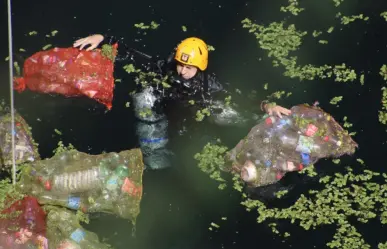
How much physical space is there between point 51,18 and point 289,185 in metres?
4.86

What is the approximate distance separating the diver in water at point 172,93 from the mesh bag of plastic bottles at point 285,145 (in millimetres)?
349

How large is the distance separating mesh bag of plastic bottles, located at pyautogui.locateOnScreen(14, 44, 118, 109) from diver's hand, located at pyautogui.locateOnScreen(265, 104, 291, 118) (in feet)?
7.00

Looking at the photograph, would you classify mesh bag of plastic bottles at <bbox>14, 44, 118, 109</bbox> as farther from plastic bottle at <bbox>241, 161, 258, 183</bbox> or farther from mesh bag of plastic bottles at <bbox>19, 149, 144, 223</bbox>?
plastic bottle at <bbox>241, 161, 258, 183</bbox>

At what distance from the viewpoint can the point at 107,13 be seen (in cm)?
998

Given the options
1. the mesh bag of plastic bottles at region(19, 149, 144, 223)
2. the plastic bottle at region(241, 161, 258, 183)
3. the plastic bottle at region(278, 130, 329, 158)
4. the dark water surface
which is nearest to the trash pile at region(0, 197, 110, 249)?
the mesh bag of plastic bottles at region(19, 149, 144, 223)

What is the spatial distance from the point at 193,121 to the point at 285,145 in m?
1.51

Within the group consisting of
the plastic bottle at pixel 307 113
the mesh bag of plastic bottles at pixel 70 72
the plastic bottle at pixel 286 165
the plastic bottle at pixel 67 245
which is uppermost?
the plastic bottle at pixel 307 113

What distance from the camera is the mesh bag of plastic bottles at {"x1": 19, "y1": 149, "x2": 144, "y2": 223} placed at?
693cm

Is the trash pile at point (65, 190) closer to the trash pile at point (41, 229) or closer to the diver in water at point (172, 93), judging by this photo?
the trash pile at point (41, 229)

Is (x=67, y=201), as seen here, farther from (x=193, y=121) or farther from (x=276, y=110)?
(x=276, y=110)

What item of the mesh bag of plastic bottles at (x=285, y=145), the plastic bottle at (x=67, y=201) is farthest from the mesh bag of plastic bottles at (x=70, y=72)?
the mesh bag of plastic bottles at (x=285, y=145)

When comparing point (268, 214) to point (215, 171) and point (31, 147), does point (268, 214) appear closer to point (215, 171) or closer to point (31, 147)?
point (215, 171)

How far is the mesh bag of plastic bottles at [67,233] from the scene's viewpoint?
6.44 metres

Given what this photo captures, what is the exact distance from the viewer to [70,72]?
768cm
